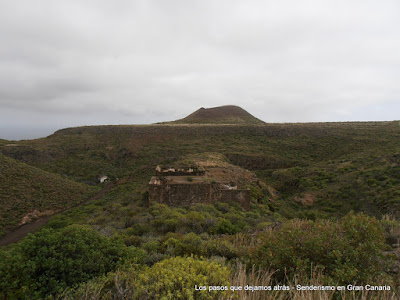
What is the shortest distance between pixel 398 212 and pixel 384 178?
5.93 meters

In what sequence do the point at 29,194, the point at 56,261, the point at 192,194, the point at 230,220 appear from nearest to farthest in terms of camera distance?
1. the point at 56,261
2. the point at 230,220
3. the point at 192,194
4. the point at 29,194

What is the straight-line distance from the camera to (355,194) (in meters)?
16.3

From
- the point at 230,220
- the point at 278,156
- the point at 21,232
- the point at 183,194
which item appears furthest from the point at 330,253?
the point at 278,156

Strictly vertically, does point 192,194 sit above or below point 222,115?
below

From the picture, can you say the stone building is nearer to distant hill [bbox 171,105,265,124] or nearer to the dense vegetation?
the dense vegetation

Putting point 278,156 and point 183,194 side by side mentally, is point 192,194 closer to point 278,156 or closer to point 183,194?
point 183,194

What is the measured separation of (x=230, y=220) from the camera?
10133 mm

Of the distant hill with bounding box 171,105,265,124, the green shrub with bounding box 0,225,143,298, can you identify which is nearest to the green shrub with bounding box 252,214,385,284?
the green shrub with bounding box 0,225,143,298

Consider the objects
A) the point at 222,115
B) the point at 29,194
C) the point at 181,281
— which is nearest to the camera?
the point at 181,281

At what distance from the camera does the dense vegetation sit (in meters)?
3.07

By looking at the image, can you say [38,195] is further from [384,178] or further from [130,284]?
[384,178]

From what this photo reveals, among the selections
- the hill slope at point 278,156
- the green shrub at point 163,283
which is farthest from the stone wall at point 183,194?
the green shrub at point 163,283

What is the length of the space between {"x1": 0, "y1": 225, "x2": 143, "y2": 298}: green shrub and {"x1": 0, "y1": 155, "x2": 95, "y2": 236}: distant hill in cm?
1690

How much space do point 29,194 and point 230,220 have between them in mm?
21028
